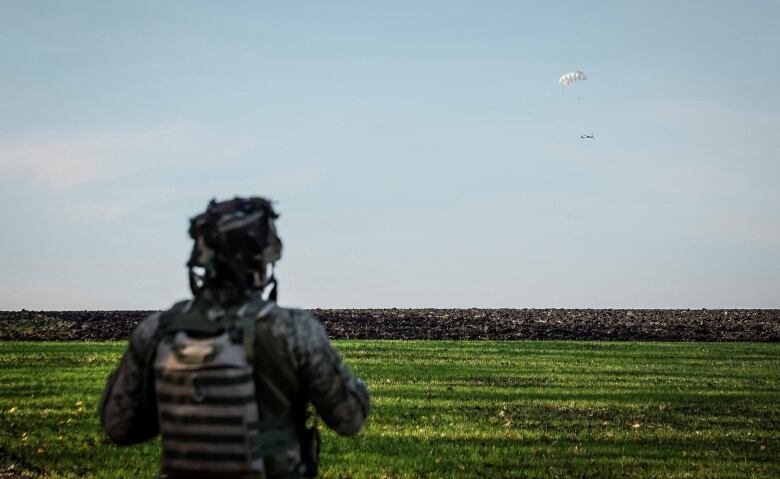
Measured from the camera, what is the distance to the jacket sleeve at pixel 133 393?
409 centimetres

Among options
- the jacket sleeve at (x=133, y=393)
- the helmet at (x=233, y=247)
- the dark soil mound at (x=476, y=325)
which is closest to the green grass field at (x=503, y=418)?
the jacket sleeve at (x=133, y=393)

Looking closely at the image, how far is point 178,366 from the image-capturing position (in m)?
3.94

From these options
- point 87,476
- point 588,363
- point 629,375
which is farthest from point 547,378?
point 87,476

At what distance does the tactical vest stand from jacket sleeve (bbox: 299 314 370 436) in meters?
0.19

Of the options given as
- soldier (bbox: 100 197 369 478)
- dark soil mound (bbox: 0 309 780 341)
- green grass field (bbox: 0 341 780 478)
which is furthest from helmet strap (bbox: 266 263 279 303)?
dark soil mound (bbox: 0 309 780 341)

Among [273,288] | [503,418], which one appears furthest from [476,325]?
[273,288]

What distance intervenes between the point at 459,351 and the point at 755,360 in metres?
9.31

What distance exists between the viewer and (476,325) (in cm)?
4166

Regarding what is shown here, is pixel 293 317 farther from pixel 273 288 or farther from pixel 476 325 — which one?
pixel 476 325

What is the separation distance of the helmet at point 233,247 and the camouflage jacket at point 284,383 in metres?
0.22

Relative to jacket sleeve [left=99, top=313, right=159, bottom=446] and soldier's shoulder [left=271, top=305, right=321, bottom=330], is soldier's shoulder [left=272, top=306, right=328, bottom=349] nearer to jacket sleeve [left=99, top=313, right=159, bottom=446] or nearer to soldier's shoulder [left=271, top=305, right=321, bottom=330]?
soldier's shoulder [left=271, top=305, right=321, bottom=330]

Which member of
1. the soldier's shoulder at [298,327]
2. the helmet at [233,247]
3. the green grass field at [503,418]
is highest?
the helmet at [233,247]

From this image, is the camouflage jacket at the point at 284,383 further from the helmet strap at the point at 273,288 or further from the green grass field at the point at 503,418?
the green grass field at the point at 503,418

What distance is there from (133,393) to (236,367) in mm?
639
